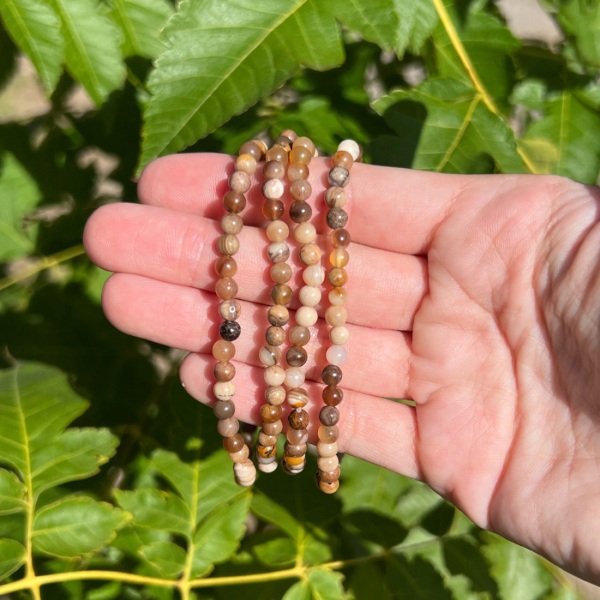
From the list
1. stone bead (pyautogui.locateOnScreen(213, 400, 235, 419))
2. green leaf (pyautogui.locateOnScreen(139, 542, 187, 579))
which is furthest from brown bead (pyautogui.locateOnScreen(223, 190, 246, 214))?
green leaf (pyautogui.locateOnScreen(139, 542, 187, 579))

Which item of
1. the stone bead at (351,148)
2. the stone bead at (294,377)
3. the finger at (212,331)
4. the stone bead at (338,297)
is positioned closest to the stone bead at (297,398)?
the stone bead at (294,377)

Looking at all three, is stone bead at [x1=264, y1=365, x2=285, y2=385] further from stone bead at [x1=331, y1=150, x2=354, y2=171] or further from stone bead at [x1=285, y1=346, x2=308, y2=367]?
stone bead at [x1=331, y1=150, x2=354, y2=171]

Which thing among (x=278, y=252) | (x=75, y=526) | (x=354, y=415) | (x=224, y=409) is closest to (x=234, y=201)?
(x=278, y=252)

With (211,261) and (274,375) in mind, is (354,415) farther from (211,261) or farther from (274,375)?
(211,261)

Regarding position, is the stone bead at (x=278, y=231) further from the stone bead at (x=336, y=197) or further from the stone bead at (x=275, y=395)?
the stone bead at (x=275, y=395)

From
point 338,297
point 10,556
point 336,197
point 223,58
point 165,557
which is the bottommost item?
point 165,557
